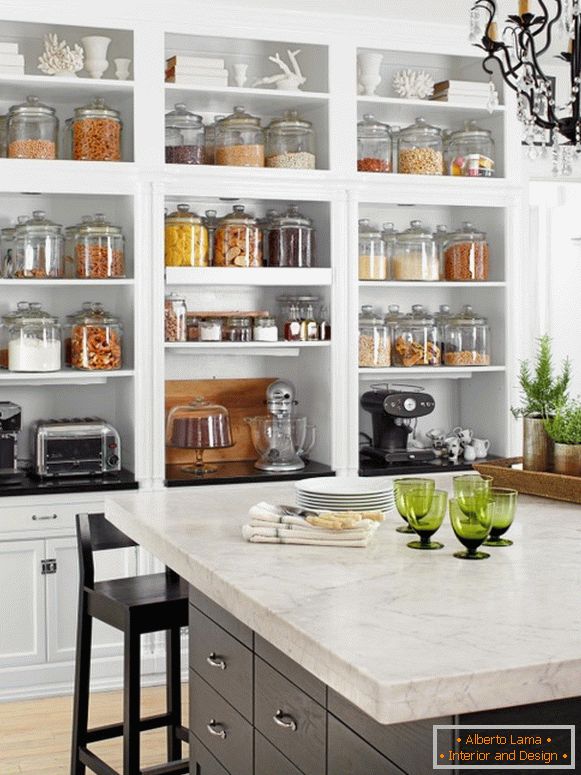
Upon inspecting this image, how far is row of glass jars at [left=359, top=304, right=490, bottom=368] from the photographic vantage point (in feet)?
16.9

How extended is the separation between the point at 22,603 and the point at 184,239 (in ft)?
5.57

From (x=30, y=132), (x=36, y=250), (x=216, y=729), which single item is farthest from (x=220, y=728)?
(x=30, y=132)

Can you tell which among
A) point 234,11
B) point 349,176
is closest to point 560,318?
point 349,176

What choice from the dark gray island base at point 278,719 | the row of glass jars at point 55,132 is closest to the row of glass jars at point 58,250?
the row of glass jars at point 55,132

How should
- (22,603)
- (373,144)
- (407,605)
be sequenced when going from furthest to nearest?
(373,144)
(22,603)
(407,605)

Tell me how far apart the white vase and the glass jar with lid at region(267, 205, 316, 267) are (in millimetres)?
1006

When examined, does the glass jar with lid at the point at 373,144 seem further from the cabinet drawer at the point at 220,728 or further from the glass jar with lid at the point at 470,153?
the cabinet drawer at the point at 220,728

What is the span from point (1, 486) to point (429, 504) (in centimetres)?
259

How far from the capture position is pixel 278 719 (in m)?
2.21

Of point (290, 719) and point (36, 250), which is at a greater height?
point (36, 250)

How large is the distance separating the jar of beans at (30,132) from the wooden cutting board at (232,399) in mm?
1221

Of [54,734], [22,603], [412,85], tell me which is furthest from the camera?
[412,85]

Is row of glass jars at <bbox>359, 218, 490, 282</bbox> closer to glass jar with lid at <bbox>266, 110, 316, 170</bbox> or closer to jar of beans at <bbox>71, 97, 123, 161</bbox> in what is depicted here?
glass jar with lid at <bbox>266, 110, 316, 170</bbox>

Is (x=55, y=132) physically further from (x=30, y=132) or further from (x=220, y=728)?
(x=220, y=728)
